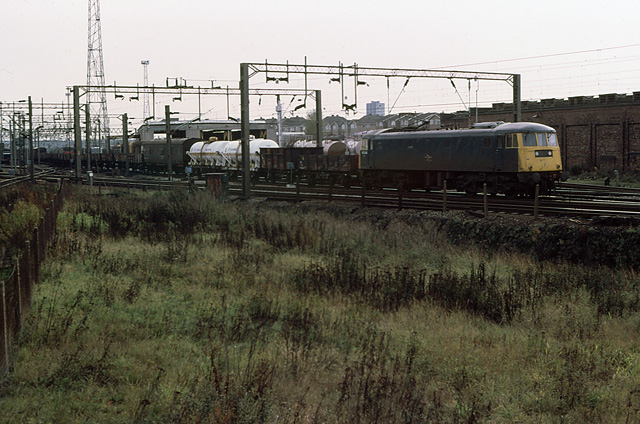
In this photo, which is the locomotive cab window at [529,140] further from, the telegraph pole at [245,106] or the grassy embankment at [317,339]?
the telegraph pole at [245,106]

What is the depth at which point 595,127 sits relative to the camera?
45750 mm

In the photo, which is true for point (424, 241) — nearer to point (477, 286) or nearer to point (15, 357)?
point (477, 286)

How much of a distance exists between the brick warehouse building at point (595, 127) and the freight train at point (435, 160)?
31.4ft

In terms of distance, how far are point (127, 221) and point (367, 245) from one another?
7462mm

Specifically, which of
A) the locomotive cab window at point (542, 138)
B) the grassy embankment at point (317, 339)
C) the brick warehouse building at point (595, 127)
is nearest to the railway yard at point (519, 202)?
the locomotive cab window at point (542, 138)

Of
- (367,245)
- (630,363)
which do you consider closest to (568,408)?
(630,363)

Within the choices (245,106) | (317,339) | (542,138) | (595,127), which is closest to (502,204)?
(542,138)

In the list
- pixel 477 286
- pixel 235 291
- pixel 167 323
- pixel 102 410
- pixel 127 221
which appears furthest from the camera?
pixel 127 221

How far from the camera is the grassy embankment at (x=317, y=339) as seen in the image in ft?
21.8

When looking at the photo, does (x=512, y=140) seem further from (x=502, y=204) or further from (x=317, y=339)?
(x=317, y=339)

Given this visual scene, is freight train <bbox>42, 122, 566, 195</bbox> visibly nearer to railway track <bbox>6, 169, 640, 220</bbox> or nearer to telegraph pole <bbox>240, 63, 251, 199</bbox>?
railway track <bbox>6, 169, 640, 220</bbox>

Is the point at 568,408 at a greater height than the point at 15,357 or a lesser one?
lesser

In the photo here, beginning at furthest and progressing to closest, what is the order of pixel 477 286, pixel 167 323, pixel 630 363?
pixel 477 286 < pixel 167 323 < pixel 630 363

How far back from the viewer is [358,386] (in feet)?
23.9
